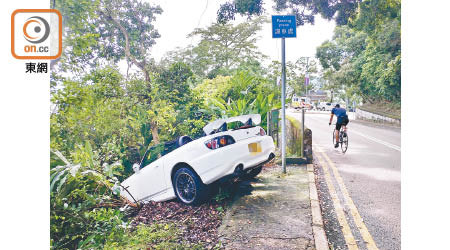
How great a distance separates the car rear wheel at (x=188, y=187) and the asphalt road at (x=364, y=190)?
1.33 metres

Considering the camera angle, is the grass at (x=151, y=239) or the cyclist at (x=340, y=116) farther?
the cyclist at (x=340, y=116)

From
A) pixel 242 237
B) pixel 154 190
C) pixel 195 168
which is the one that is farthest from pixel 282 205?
pixel 154 190

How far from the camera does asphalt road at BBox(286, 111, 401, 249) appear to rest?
8.57ft

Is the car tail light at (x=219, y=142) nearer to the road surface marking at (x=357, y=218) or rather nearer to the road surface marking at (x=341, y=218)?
the road surface marking at (x=341, y=218)

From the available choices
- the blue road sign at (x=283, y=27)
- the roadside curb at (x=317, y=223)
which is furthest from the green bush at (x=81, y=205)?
the blue road sign at (x=283, y=27)

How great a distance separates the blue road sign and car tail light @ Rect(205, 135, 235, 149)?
1755 mm

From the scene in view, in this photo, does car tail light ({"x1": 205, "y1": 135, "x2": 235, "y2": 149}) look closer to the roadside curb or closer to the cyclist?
the roadside curb

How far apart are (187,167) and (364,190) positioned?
2523 millimetres

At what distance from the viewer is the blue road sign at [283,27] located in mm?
3992

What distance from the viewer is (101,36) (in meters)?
2.34

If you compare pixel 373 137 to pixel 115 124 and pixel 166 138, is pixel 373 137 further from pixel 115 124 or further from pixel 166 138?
pixel 115 124

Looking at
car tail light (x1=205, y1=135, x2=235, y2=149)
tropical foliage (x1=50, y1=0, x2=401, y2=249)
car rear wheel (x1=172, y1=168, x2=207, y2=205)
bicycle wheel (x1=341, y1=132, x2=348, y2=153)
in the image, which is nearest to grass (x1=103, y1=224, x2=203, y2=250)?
tropical foliage (x1=50, y1=0, x2=401, y2=249)

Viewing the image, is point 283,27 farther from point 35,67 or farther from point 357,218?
point 35,67
